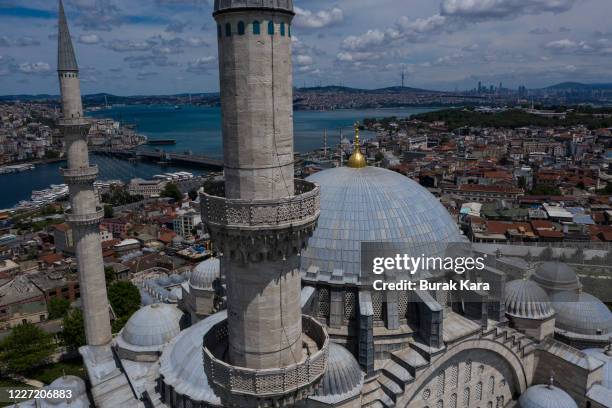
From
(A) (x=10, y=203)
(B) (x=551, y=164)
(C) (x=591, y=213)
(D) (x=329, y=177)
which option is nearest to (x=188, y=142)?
(A) (x=10, y=203)

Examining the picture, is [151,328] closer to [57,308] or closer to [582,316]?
[57,308]

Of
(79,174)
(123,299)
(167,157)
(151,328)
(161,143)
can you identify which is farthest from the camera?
(161,143)

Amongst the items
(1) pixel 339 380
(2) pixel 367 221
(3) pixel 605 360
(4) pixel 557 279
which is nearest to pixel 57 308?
(2) pixel 367 221

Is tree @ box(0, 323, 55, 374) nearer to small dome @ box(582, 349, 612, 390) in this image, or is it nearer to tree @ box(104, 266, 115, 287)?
tree @ box(104, 266, 115, 287)

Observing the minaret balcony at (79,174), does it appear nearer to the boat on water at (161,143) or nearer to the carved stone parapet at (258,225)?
the carved stone parapet at (258,225)

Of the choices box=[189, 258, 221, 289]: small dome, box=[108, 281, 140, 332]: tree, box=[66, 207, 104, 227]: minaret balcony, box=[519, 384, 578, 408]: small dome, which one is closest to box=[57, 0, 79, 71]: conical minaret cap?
box=[66, 207, 104, 227]: minaret balcony

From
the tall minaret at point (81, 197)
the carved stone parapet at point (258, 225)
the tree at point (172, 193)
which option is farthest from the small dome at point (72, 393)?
the tree at point (172, 193)
